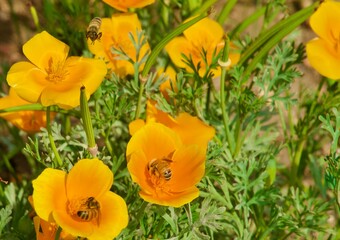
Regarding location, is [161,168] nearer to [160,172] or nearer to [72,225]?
[160,172]

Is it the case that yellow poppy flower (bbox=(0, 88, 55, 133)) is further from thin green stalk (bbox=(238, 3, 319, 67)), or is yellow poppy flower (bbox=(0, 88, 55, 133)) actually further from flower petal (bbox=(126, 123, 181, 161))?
thin green stalk (bbox=(238, 3, 319, 67))

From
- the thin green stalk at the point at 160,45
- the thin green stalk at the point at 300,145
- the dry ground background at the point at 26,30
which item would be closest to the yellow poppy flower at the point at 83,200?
the thin green stalk at the point at 160,45

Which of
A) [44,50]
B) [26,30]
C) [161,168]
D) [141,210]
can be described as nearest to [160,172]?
[161,168]

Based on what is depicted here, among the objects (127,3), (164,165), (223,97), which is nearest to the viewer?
(164,165)

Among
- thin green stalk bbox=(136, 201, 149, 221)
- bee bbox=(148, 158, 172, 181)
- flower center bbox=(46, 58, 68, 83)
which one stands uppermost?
flower center bbox=(46, 58, 68, 83)

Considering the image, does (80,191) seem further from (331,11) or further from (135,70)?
(331,11)

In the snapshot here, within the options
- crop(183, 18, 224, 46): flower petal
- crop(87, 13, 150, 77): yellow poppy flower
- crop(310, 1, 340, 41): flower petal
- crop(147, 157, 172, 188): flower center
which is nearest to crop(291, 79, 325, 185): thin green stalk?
crop(310, 1, 340, 41): flower petal

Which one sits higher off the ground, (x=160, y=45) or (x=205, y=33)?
(x=160, y=45)
